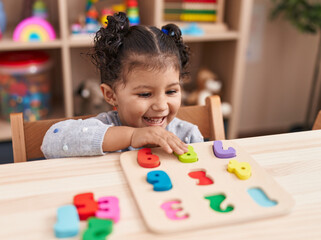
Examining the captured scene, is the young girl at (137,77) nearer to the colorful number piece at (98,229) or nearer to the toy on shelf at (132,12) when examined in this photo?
the colorful number piece at (98,229)

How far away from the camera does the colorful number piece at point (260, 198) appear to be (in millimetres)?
546

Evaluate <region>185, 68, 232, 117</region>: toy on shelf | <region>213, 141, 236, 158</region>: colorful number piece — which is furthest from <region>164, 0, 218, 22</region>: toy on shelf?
<region>213, 141, 236, 158</region>: colorful number piece

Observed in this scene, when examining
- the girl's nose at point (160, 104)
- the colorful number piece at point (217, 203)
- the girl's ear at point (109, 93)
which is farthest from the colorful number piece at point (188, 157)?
the girl's ear at point (109, 93)

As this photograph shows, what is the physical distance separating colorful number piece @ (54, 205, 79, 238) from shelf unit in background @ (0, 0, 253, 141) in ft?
4.34

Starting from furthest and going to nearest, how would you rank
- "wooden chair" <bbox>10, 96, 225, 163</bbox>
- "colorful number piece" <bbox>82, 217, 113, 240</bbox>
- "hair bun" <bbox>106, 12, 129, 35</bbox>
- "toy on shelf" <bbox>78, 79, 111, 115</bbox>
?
"toy on shelf" <bbox>78, 79, 111, 115</bbox> < "hair bun" <bbox>106, 12, 129, 35</bbox> < "wooden chair" <bbox>10, 96, 225, 163</bbox> < "colorful number piece" <bbox>82, 217, 113, 240</bbox>

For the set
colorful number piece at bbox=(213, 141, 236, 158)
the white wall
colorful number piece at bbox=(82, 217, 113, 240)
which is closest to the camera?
colorful number piece at bbox=(82, 217, 113, 240)

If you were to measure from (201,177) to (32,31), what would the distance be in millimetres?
1355

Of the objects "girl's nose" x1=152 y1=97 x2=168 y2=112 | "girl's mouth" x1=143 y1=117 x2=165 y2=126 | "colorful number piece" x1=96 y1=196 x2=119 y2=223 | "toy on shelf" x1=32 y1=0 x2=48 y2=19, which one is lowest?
"girl's mouth" x1=143 y1=117 x2=165 y2=126

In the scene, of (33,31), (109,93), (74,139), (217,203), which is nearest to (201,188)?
(217,203)

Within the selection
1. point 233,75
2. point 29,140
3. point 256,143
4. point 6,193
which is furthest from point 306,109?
point 6,193

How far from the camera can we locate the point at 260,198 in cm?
56

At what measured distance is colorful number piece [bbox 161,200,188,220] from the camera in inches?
19.9

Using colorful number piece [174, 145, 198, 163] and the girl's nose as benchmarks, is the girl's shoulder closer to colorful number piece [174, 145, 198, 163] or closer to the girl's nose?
the girl's nose

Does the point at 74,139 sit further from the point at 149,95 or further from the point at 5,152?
the point at 5,152
